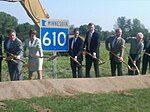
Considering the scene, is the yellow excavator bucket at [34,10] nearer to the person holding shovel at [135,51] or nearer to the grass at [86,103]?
the person holding shovel at [135,51]

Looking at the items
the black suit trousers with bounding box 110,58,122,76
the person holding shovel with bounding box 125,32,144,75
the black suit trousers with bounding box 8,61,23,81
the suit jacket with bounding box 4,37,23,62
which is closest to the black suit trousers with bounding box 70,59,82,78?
the black suit trousers with bounding box 110,58,122,76

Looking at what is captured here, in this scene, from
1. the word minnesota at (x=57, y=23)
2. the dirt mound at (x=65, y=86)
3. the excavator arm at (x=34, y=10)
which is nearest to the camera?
the dirt mound at (x=65, y=86)

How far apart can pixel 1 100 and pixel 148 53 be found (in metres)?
8.17

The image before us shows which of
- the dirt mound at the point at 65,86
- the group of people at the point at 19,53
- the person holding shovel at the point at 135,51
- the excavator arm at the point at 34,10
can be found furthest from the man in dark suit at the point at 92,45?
the excavator arm at the point at 34,10

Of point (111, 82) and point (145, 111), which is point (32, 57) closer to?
point (111, 82)

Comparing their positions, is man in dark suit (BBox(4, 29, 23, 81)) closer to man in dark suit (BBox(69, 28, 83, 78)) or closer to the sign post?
the sign post

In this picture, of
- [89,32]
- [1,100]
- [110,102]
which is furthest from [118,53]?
[1,100]

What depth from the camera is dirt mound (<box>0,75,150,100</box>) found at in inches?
430

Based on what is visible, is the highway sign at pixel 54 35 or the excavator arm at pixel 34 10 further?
the excavator arm at pixel 34 10

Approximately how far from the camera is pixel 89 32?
15.0m

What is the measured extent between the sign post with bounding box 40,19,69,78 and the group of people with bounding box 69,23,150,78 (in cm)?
33

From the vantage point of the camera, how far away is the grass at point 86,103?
392 inches

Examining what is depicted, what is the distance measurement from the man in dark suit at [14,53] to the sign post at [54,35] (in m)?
1.02

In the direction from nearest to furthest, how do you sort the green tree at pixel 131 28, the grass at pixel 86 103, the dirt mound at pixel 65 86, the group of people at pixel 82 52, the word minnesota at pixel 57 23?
the grass at pixel 86 103 → the dirt mound at pixel 65 86 → the group of people at pixel 82 52 → the word minnesota at pixel 57 23 → the green tree at pixel 131 28
